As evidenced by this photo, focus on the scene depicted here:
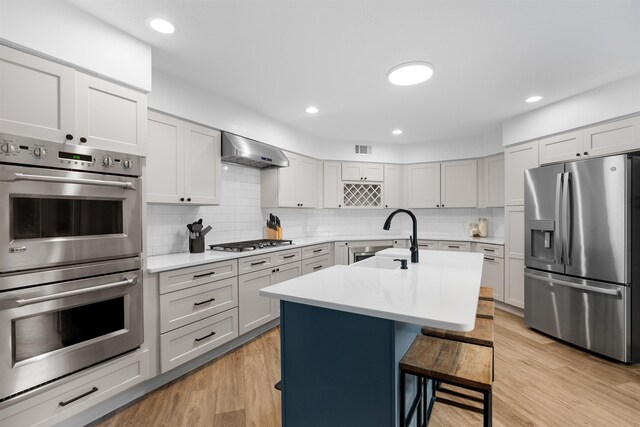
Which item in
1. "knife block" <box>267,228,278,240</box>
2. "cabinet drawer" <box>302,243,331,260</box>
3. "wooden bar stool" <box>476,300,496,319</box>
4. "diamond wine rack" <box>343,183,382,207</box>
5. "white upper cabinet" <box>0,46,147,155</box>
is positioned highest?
"white upper cabinet" <box>0,46,147,155</box>

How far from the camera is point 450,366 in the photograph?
1.27 meters

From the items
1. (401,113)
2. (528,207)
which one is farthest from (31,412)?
(528,207)

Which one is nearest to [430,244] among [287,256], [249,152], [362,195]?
[362,195]

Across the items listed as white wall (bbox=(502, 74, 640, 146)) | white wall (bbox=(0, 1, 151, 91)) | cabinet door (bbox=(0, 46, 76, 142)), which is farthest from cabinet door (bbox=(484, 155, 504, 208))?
cabinet door (bbox=(0, 46, 76, 142))

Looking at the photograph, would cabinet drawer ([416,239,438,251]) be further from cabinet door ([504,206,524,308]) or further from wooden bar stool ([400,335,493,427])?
wooden bar stool ([400,335,493,427])

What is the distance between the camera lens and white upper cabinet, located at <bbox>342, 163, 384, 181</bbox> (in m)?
5.21

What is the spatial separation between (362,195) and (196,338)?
3.67 metres

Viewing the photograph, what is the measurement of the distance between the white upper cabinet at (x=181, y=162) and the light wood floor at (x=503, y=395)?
5.10ft

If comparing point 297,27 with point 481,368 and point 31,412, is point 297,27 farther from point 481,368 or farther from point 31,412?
point 31,412

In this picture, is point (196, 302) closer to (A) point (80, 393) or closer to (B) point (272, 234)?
(A) point (80, 393)

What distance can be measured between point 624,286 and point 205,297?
3.68 meters

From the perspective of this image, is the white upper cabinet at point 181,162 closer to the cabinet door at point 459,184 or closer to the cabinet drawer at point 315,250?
the cabinet drawer at point 315,250

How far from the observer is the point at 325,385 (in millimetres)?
1354

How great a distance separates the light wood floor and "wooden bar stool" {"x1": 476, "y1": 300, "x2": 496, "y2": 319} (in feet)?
2.29
